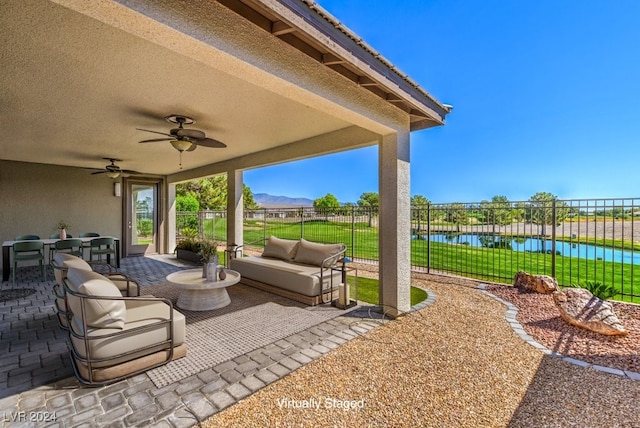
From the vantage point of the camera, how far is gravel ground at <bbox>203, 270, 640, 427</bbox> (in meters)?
2.10

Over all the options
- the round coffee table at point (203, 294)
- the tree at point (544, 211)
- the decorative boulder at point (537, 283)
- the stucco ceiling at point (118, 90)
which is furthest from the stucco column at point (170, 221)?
the tree at point (544, 211)

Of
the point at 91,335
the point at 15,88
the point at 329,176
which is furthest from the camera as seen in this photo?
the point at 329,176

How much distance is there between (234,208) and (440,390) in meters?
6.95

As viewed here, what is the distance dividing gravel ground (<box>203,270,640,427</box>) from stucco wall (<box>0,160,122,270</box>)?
10.6 meters

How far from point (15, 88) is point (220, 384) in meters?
4.45

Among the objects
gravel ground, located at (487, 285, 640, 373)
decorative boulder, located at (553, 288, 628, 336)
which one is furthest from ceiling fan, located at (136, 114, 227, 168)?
decorative boulder, located at (553, 288, 628, 336)

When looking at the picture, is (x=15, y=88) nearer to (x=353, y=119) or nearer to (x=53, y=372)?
(x=53, y=372)

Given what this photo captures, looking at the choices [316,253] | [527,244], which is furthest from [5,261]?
[527,244]

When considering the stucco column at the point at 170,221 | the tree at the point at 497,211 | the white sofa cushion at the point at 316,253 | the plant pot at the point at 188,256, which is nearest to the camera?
the white sofa cushion at the point at 316,253

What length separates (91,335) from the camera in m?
2.46

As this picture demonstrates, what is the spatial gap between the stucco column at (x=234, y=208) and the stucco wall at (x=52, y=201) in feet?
17.7

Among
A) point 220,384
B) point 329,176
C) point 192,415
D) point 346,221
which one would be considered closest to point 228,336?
point 220,384

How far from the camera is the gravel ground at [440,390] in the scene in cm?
210

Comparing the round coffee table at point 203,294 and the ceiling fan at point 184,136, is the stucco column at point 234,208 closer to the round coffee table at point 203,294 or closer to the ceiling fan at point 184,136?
the round coffee table at point 203,294
